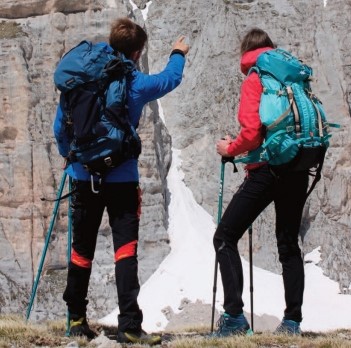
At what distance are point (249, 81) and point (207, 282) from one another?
17.4 metres

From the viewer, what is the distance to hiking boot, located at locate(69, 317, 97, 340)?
20.0 ft

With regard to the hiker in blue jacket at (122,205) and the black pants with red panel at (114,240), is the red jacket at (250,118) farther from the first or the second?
the black pants with red panel at (114,240)

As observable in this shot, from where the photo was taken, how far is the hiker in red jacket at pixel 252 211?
18.7 feet

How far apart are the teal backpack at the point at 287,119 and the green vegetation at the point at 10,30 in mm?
19992

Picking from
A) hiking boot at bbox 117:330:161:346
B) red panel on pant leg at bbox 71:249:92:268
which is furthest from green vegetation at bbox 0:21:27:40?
hiking boot at bbox 117:330:161:346

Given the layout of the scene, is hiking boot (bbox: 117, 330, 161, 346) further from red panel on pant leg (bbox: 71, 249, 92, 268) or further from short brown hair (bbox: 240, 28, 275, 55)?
short brown hair (bbox: 240, 28, 275, 55)

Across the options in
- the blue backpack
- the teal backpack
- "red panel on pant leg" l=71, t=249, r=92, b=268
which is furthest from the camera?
"red panel on pant leg" l=71, t=249, r=92, b=268

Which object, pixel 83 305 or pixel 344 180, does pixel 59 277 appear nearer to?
pixel 344 180

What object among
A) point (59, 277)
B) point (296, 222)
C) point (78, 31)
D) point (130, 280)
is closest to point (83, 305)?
point (130, 280)

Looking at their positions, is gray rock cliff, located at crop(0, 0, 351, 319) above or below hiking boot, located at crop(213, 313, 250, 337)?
above

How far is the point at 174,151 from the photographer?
28.7 metres

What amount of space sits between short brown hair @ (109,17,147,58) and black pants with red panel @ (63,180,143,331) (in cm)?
126

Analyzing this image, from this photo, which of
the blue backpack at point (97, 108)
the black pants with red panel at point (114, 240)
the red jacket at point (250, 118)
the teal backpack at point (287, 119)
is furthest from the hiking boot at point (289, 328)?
→ the blue backpack at point (97, 108)

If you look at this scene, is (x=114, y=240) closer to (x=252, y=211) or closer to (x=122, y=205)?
(x=122, y=205)
